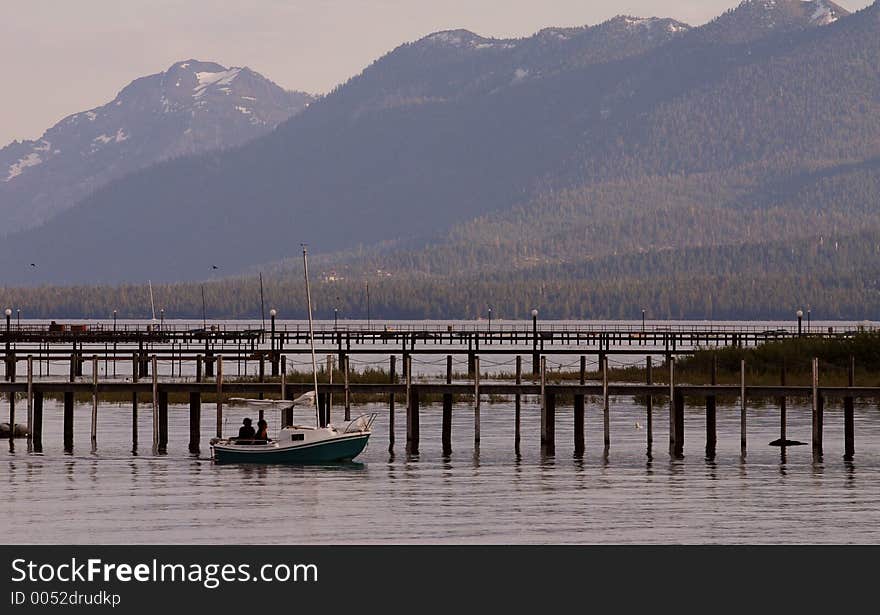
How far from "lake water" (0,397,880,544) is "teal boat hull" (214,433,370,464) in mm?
611

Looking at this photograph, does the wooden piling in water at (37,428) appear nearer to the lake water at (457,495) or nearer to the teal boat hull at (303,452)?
the lake water at (457,495)

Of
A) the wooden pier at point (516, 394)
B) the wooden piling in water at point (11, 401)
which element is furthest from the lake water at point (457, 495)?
the wooden piling in water at point (11, 401)

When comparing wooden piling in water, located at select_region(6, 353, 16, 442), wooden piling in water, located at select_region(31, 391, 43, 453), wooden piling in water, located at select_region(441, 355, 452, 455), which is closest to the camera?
wooden piling in water, located at select_region(441, 355, 452, 455)

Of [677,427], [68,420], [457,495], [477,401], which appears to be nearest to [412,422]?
[477,401]

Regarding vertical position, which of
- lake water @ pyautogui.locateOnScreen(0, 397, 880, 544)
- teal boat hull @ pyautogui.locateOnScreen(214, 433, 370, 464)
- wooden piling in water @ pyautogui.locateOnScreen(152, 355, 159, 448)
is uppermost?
wooden piling in water @ pyautogui.locateOnScreen(152, 355, 159, 448)

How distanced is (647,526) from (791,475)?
14347mm

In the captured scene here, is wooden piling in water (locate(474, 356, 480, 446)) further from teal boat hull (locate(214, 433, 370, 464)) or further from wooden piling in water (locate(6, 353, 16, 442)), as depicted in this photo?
wooden piling in water (locate(6, 353, 16, 442))

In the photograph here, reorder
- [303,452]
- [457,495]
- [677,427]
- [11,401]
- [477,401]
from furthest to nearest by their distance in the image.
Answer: [11,401] < [677,427] < [477,401] < [303,452] < [457,495]

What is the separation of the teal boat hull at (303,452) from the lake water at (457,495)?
0.61m

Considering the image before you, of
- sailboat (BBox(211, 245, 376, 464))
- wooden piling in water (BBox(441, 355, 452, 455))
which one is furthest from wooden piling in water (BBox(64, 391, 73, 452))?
wooden piling in water (BBox(441, 355, 452, 455))

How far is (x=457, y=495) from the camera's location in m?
57.1

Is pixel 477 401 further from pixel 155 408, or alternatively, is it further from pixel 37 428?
pixel 37 428

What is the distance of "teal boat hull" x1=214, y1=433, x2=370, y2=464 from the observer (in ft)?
215

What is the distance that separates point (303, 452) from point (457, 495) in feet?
33.8
